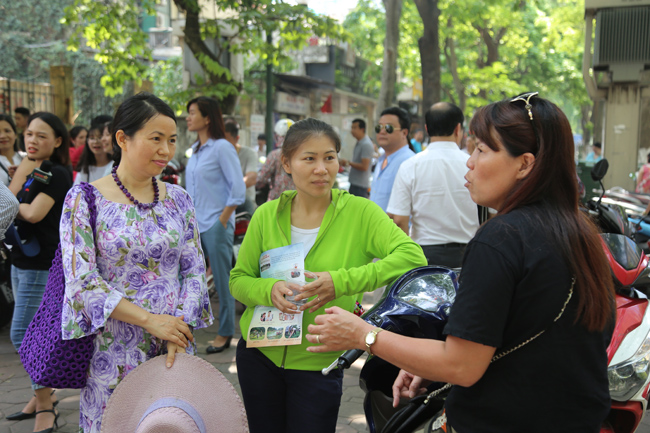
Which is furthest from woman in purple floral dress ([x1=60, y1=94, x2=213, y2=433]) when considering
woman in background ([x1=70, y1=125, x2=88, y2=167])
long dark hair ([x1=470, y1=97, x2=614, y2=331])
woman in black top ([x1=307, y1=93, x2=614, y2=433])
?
woman in background ([x1=70, y1=125, x2=88, y2=167])

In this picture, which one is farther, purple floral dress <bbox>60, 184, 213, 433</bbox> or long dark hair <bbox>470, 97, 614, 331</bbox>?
purple floral dress <bbox>60, 184, 213, 433</bbox>

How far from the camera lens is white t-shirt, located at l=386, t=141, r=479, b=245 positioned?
4332 mm

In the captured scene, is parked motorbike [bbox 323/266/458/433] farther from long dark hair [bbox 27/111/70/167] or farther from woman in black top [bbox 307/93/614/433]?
long dark hair [bbox 27/111/70/167]

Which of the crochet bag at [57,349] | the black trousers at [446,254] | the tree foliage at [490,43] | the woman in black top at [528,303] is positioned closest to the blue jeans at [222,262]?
the black trousers at [446,254]

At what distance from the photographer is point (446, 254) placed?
4336 millimetres

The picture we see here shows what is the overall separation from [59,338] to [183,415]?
26.6 inches

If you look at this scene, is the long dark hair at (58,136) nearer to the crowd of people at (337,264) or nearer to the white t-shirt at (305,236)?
the crowd of people at (337,264)

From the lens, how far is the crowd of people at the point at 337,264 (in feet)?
5.01

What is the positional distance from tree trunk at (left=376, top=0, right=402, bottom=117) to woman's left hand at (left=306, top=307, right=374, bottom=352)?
11892 millimetres

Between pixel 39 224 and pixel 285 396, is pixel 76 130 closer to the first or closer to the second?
pixel 39 224

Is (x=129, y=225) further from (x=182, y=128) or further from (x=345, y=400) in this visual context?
(x=182, y=128)

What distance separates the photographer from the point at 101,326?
235cm

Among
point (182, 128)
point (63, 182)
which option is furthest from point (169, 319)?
point (182, 128)

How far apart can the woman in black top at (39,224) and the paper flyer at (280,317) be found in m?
2.18
